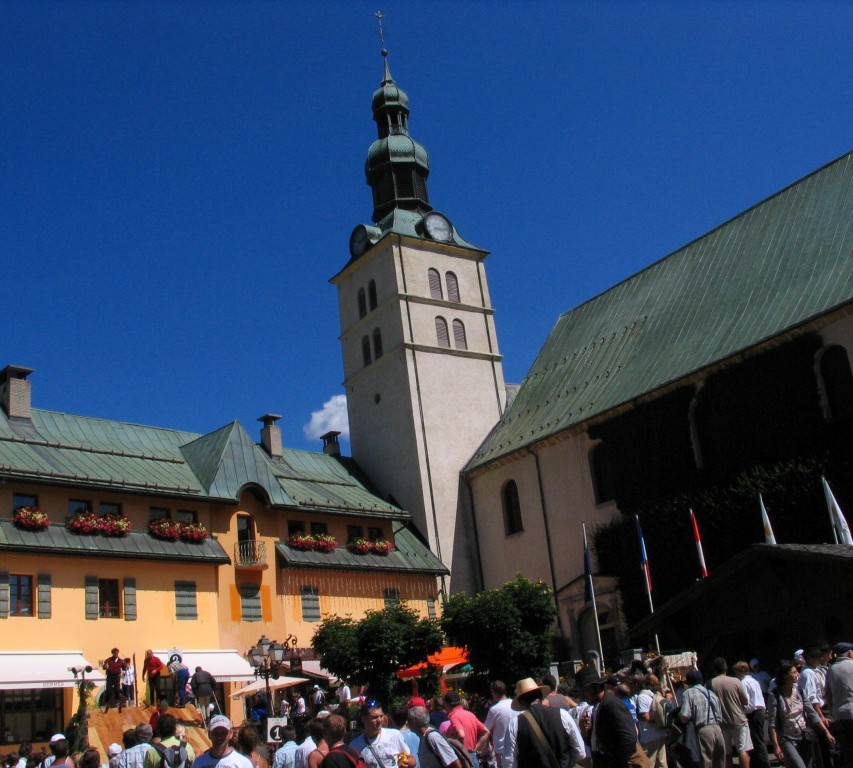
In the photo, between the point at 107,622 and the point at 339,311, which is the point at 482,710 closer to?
the point at 107,622

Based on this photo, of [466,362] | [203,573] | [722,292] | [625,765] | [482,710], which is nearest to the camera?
[625,765]

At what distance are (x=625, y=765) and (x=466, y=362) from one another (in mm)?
34401

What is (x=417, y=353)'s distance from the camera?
43188mm

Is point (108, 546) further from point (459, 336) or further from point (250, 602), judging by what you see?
point (459, 336)

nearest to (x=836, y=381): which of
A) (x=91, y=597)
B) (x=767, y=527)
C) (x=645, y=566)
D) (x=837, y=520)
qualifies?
(x=837, y=520)

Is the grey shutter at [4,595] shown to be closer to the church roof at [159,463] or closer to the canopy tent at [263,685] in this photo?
A: the church roof at [159,463]

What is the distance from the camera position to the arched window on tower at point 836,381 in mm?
27547

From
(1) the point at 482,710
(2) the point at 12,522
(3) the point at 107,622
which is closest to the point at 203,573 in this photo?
(3) the point at 107,622

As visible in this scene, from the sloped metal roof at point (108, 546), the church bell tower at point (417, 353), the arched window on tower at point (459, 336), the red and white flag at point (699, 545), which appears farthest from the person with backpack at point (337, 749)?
the arched window on tower at point (459, 336)

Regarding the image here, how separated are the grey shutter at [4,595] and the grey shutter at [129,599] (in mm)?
3545

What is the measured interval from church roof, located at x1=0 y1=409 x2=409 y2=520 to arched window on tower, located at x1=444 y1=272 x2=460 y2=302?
11.0 m

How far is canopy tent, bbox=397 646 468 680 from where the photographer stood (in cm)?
2970


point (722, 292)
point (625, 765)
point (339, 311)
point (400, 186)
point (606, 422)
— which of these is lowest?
point (625, 765)

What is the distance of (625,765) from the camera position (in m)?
10.7
